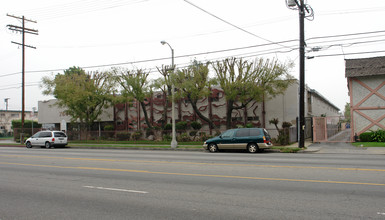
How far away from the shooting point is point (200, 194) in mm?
7309

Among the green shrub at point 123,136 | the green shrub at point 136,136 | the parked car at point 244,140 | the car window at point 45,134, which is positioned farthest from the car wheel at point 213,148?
the car window at point 45,134

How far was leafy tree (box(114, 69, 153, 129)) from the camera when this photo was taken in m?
31.4

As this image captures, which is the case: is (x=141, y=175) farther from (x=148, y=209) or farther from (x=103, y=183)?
(x=148, y=209)

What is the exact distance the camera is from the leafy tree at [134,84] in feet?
103

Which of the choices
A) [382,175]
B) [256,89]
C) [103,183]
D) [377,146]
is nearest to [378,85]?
[377,146]

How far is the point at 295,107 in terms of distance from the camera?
28.1m

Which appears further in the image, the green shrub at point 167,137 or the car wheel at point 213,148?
the green shrub at point 167,137

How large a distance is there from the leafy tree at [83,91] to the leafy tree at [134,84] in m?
1.76

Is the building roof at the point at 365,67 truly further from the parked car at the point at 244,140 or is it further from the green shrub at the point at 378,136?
the parked car at the point at 244,140

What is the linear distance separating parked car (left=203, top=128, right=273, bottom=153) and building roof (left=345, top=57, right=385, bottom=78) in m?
10.2

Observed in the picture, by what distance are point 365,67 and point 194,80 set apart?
13574mm

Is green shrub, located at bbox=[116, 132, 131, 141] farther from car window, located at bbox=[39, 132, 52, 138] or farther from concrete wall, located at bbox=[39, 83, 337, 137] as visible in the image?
car window, located at bbox=[39, 132, 52, 138]

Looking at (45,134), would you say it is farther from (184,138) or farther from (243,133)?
(243,133)

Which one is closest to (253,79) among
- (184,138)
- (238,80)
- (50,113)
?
(238,80)
